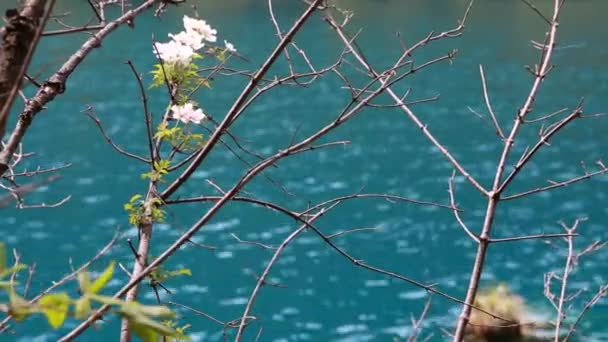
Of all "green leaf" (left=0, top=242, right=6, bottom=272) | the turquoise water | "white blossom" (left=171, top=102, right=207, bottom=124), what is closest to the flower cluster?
Result: "white blossom" (left=171, top=102, right=207, bottom=124)

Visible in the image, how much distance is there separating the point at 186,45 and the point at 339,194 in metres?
23.8

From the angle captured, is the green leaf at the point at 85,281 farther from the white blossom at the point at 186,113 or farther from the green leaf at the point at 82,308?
the white blossom at the point at 186,113

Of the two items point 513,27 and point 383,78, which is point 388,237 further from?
point 513,27

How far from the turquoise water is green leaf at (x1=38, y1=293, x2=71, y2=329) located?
397 inches

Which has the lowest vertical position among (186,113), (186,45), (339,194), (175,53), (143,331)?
(143,331)

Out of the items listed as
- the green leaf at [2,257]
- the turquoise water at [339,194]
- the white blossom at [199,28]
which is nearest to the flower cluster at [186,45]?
the white blossom at [199,28]

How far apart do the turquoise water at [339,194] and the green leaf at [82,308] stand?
10086 mm

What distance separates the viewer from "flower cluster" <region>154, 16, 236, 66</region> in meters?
3.07

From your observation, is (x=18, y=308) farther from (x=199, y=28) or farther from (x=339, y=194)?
(x=339, y=194)

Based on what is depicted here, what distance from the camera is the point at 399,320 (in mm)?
19125

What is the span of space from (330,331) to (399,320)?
1.74 m

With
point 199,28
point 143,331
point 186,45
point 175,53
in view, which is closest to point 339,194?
Result: point 199,28

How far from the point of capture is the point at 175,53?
3098mm

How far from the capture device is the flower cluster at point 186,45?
3072mm
